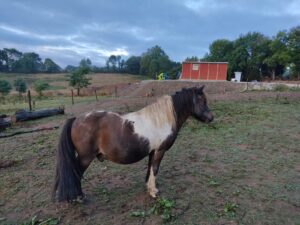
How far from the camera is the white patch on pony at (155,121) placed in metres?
3.08

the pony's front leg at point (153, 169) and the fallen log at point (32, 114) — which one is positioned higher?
the pony's front leg at point (153, 169)

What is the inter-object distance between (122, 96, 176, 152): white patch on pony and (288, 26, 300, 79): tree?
33.7 meters

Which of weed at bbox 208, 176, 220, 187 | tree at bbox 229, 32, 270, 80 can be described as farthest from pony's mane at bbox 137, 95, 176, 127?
tree at bbox 229, 32, 270, 80

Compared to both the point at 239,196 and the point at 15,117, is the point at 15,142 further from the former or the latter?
the point at 239,196

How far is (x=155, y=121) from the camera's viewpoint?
3145 millimetres

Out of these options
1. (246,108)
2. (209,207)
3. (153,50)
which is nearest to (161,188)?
(209,207)

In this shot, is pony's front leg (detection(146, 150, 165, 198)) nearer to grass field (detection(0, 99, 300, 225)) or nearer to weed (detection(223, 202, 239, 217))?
grass field (detection(0, 99, 300, 225))

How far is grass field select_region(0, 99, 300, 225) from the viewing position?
292 centimetres

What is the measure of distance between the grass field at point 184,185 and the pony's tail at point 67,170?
0.20m

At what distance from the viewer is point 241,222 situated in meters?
2.79

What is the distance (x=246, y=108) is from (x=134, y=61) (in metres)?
60.7

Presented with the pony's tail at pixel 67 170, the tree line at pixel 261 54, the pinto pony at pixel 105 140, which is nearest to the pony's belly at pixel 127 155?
the pinto pony at pixel 105 140

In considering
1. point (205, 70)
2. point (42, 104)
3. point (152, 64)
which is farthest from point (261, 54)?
point (42, 104)

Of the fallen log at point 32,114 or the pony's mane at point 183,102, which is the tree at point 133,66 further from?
the pony's mane at point 183,102
